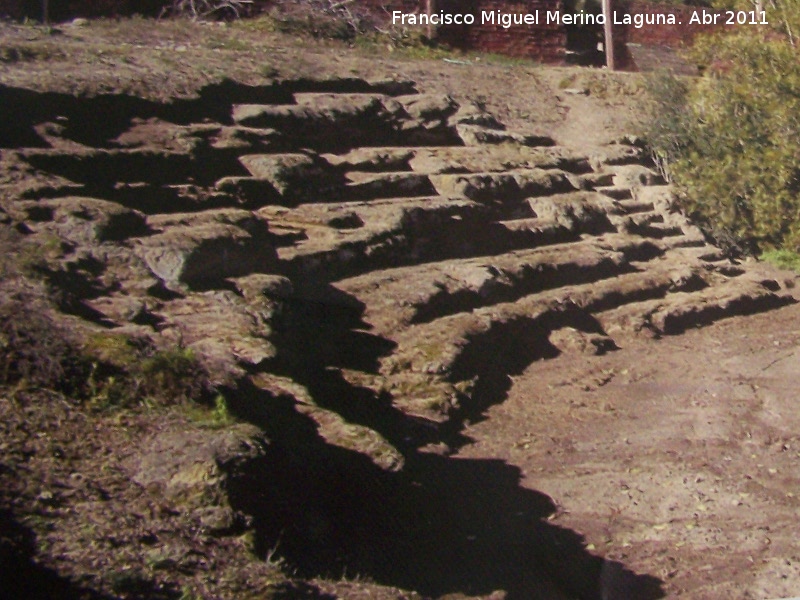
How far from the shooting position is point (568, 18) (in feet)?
63.8

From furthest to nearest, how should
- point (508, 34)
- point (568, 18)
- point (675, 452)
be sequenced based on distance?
point (568, 18)
point (508, 34)
point (675, 452)

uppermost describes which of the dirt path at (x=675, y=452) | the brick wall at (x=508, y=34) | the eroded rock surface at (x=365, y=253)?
the brick wall at (x=508, y=34)

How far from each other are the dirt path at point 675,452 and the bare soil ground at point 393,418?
0.03 metres

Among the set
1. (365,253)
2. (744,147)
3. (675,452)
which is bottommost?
(675,452)

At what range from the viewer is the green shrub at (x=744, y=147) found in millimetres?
13508

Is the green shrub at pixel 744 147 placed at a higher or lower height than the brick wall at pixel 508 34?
lower

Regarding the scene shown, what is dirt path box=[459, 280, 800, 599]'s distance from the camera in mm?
6094

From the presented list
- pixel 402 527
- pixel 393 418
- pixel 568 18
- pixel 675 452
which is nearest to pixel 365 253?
pixel 393 418

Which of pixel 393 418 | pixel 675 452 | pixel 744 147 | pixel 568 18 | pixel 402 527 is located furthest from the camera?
pixel 568 18

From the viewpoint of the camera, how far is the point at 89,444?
4961mm

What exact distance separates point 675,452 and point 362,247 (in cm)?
366

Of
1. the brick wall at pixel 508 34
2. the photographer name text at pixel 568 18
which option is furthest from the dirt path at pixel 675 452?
the brick wall at pixel 508 34

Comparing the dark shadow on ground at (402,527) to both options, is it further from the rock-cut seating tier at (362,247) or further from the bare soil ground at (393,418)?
the rock-cut seating tier at (362,247)

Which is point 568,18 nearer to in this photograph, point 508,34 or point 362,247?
point 508,34
